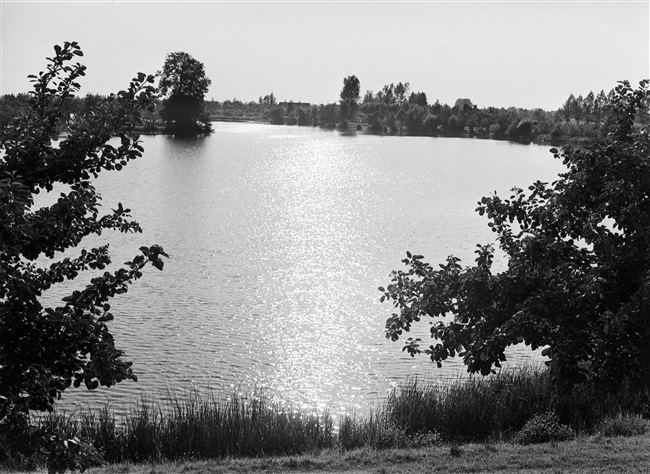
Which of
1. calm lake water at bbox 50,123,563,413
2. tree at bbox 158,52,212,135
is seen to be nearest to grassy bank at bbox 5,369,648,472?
calm lake water at bbox 50,123,563,413

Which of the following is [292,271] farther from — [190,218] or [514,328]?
[514,328]

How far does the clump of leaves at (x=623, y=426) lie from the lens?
1287 centimetres

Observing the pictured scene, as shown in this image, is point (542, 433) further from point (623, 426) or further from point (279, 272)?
point (279, 272)

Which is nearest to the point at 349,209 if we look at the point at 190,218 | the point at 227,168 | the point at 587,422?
the point at 190,218

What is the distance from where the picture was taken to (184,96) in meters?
138

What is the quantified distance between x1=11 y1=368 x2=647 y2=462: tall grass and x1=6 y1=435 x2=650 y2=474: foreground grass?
0.92 m

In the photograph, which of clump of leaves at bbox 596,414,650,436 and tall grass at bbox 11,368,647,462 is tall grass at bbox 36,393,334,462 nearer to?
tall grass at bbox 11,368,647,462

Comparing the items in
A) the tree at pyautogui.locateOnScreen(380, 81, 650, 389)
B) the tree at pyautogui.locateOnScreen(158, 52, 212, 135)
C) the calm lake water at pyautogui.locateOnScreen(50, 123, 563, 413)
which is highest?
the tree at pyautogui.locateOnScreen(158, 52, 212, 135)

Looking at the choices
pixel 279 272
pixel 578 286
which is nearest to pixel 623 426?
pixel 578 286

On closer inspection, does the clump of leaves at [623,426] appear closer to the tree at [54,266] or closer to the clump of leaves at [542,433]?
the clump of leaves at [542,433]

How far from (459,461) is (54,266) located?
697 centimetres

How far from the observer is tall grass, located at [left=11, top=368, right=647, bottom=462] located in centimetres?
1291

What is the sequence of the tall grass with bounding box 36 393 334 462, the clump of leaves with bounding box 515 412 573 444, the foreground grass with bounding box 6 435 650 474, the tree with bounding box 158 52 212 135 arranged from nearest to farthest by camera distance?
the foreground grass with bounding box 6 435 650 474
the clump of leaves with bounding box 515 412 573 444
the tall grass with bounding box 36 393 334 462
the tree with bounding box 158 52 212 135

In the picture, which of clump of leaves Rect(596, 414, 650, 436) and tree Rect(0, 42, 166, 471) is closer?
tree Rect(0, 42, 166, 471)
